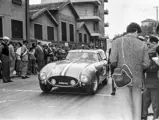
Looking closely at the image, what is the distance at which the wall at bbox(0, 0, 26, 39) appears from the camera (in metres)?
20.0

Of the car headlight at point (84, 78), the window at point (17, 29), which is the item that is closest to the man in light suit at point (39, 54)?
the window at point (17, 29)

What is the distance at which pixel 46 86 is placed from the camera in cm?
850

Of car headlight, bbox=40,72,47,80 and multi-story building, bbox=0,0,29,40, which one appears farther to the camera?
multi-story building, bbox=0,0,29,40

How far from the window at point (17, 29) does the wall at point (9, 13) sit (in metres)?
0.31

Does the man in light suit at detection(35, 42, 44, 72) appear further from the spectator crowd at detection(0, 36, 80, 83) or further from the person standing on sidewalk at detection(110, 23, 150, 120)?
the person standing on sidewalk at detection(110, 23, 150, 120)

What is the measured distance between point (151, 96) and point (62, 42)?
89.3ft

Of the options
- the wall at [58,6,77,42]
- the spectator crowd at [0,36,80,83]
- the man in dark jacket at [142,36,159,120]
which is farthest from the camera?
the wall at [58,6,77,42]

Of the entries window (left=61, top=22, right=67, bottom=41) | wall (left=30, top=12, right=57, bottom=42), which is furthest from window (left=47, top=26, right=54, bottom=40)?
window (left=61, top=22, right=67, bottom=41)

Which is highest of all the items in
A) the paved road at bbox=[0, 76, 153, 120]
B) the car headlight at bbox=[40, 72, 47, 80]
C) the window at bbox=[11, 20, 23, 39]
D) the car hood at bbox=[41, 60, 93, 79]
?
the window at bbox=[11, 20, 23, 39]

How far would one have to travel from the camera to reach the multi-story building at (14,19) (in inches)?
787

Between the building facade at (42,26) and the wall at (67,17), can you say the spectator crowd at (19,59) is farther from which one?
the wall at (67,17)

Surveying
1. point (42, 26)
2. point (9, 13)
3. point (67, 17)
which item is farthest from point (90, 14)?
point (9, 13)

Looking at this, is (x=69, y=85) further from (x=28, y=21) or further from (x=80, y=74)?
(x=28, y=21)

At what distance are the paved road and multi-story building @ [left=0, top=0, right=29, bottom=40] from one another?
12190 millimetres
